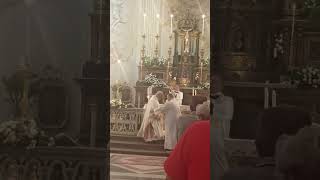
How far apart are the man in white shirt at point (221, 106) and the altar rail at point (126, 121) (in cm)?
36

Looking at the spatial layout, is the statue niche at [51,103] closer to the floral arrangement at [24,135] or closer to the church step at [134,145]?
the floral arrangement at [24,135]

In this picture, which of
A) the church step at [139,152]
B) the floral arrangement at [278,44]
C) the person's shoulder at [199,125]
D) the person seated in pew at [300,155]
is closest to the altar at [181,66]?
the person's shoulder at [199,125]

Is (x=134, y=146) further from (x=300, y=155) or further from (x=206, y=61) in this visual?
(x=300, y=155)

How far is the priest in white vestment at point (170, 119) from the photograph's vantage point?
7.15 feet

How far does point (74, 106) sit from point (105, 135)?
21cm

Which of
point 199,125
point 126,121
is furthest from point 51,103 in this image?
point 199,125

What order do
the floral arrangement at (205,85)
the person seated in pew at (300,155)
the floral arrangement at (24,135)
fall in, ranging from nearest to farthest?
1. the person seated in pew at (300,155)
2. the floral arrangement at (205,85)
3. the floral arrangement at (24,135)

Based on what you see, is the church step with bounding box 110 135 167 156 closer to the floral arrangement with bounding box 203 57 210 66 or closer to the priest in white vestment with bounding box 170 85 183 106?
the priest in white vestment with bounding box 170 85 183 106

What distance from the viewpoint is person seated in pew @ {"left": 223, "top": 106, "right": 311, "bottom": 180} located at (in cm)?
209

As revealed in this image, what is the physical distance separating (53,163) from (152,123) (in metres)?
0.53

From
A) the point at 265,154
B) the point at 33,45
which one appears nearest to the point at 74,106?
the point at 33,45

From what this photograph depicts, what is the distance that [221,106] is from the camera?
2131 millimetres

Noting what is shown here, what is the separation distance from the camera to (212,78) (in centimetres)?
213

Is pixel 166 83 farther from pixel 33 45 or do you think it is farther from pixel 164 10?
pixel 33 45
